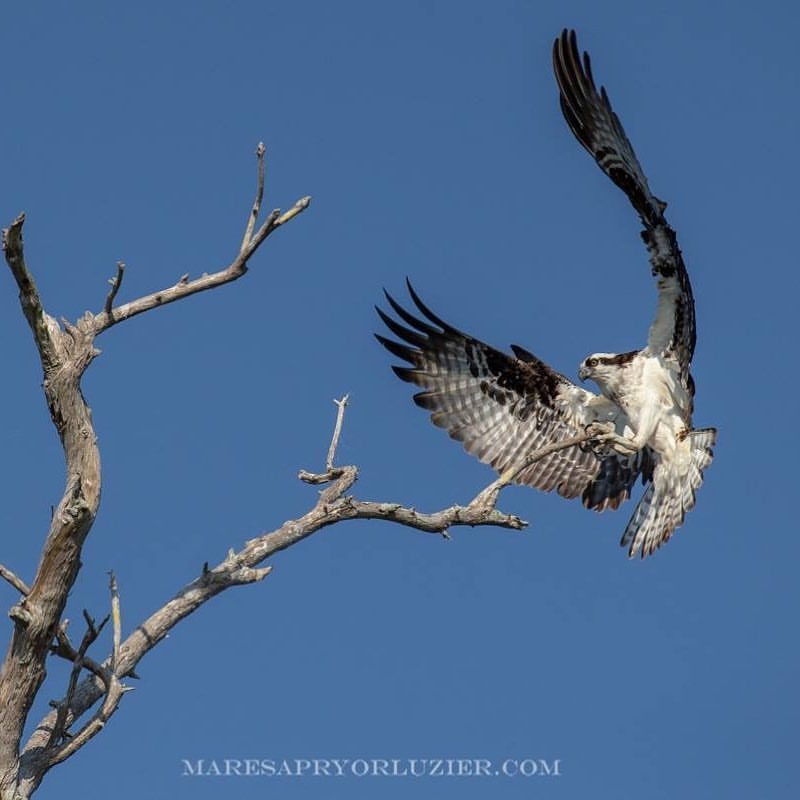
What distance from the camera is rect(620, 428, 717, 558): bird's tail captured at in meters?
10.1

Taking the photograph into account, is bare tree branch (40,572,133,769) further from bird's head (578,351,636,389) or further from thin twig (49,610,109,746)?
bird's head (578,351,636,389)

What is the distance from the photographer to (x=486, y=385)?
11047 mm

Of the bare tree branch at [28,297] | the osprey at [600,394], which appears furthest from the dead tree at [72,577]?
the osprey at [600,394]

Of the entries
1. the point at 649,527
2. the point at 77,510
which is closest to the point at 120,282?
the point at 77,510

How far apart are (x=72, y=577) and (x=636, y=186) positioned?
15.2ft

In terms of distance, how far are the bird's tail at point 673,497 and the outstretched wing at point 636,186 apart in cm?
41

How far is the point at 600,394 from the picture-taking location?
A: 35.0ft

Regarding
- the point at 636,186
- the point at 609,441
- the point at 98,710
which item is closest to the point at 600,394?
the point at 609,441

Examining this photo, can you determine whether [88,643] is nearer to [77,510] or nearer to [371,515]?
[77,510]

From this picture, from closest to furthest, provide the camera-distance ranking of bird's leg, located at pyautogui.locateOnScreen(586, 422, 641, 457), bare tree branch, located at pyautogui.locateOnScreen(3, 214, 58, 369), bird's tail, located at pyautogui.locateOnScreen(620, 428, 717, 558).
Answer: bare tree branch, located at pyautogui.locateOnScreen(3, 214, 58, 369)
bird's tail, located at pyautogui.locateOnScreen(620, 428, 717, 558)
bird's leg, located at pyautogui.locateOnScreen(586, 422, 641, 457)

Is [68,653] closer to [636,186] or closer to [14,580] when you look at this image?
[14,580]

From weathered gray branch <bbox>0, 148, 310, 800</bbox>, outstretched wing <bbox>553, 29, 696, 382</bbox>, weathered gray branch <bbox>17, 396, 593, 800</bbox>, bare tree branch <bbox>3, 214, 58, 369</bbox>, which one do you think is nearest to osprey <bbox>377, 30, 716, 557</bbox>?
outstretched wing <bbox>553, 29, 696, 382</bbox>

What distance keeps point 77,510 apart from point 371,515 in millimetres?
1730

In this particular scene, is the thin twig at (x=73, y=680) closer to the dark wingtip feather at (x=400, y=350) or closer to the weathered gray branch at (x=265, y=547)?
the weathered gray branch at (x=265, y=547)
